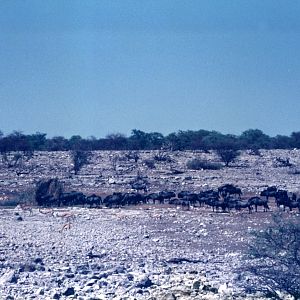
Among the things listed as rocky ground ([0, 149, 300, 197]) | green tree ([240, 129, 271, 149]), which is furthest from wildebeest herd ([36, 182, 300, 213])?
green tree ([240, 129, 271, 149])

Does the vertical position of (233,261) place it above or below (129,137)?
below

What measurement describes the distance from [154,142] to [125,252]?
221 ft

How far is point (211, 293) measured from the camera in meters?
12.8

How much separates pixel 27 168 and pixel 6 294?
4426 cm

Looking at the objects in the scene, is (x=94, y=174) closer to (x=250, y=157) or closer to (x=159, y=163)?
(x=159, y=163)

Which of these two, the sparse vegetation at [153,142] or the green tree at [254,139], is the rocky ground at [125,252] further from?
the green tree at [254,139]

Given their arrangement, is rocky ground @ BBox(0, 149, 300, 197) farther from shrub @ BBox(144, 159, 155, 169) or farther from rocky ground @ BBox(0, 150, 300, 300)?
rocky ground @ BBox(0, 150, 300, 300)

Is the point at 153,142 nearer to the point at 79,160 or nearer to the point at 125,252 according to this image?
the point at 79,160

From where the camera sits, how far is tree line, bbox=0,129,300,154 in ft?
247

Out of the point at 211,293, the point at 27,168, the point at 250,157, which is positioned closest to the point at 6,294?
the point at 211,293

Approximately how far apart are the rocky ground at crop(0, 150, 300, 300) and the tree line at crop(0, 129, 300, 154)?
3315 cm

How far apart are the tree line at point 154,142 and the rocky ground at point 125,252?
33146 mm

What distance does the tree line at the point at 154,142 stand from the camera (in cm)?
7519

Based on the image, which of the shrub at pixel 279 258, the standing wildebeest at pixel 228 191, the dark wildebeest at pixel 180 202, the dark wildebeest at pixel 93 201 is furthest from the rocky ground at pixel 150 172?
the shrub at pixel 279 258
